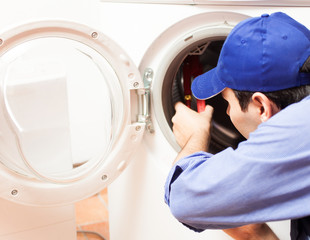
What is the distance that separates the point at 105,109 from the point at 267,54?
0.53 meters

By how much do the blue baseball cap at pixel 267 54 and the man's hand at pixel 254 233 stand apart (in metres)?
0.37

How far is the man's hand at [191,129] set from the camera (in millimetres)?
932

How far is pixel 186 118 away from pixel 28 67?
0.40m

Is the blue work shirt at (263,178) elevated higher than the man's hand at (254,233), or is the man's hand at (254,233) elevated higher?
the blue work shirt at (263,178)

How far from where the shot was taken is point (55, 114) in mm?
1121

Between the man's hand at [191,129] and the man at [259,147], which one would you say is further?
the man's hand at [191,129]

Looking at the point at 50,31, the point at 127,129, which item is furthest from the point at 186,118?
the point at 50,31

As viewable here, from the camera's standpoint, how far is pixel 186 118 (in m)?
1.05

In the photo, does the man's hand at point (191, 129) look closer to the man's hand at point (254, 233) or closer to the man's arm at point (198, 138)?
the man's arm at point (198, 138)

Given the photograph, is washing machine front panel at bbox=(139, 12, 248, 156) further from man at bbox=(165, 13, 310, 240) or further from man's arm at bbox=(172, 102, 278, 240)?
man at bbox=(165, 13, 310, 240)

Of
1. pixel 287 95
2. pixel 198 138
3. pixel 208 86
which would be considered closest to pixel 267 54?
pixel 287 95

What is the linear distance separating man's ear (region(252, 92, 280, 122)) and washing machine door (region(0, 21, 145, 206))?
39cm

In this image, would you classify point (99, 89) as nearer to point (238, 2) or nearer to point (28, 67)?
point (28, 67)

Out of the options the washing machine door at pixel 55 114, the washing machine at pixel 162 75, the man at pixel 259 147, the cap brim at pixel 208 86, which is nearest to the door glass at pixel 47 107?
the washing machine door at pixel 55 114
